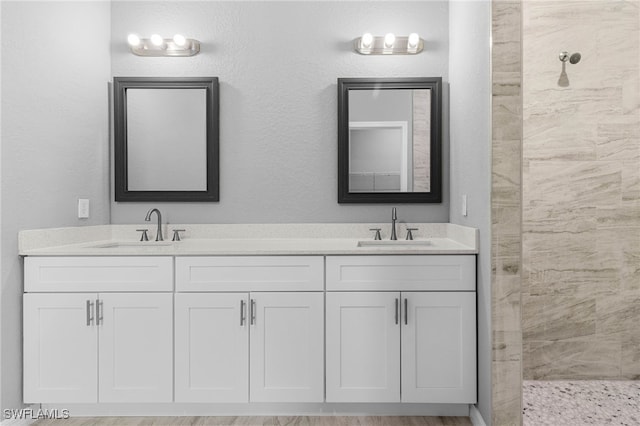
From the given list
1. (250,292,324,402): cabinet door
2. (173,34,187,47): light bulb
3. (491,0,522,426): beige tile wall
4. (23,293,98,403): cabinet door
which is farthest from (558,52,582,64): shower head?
(23,293,98,403): cabinet door

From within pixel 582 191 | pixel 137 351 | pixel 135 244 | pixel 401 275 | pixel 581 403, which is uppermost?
pixel 582 191

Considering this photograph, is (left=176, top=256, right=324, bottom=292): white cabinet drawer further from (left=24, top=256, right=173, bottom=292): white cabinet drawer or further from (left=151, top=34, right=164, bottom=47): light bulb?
(left=151, top=34, right=164, bottom=47): light bulb

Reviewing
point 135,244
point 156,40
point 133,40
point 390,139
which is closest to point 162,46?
point 156,40

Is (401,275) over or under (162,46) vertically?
under

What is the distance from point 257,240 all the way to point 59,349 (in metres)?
1.13

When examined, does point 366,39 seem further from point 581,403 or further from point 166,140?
point 581,403

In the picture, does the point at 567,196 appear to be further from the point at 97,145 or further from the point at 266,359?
the point at 97,145

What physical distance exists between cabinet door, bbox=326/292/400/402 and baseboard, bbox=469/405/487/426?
1.20 feet

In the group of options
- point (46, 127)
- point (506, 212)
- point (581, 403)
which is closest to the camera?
point (506, 212)

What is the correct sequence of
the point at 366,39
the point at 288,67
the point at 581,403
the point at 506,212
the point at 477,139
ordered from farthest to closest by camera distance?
the point at 288,67, the point at 366,39, the point at 581,403, the point at 477,139, the point at 506,212

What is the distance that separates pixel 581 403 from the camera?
8.03 feet

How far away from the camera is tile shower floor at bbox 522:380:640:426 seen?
7.44ft

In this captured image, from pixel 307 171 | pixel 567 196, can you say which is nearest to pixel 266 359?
pixel 307 171

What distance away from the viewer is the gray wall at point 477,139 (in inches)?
80.0
